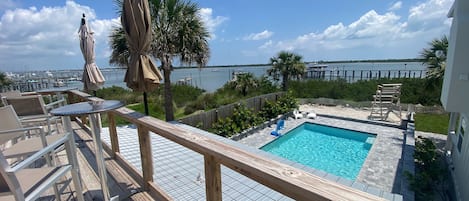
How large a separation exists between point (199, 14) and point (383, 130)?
800cm

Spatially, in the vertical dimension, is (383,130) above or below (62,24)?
below

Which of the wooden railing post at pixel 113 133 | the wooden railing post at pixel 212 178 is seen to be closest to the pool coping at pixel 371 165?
the wooden railing post at pixel 212 178

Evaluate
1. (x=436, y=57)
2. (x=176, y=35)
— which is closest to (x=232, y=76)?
(x=176, y=35)

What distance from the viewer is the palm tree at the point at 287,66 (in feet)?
44.3

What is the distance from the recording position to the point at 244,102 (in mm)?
8859

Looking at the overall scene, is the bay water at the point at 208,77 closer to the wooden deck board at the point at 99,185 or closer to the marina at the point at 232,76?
the marina at the point at 232,76

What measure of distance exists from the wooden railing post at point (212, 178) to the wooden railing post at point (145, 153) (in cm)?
93

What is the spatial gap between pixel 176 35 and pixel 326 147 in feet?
21.3

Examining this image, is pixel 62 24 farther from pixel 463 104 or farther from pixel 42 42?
pixel 463 104

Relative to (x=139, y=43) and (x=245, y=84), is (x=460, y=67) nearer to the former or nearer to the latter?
(x=139, y=43)

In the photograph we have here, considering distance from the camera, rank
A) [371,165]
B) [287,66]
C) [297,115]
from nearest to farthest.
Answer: [371,165] → [297,115] → [287,66]

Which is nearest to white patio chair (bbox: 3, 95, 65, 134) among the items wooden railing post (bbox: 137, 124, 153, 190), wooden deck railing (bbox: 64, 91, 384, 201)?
wooden railing post (bbox: 137, 124, 153, 190)

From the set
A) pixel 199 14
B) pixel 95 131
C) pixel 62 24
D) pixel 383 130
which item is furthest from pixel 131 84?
pixel 383 130

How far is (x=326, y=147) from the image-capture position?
26.0ft
